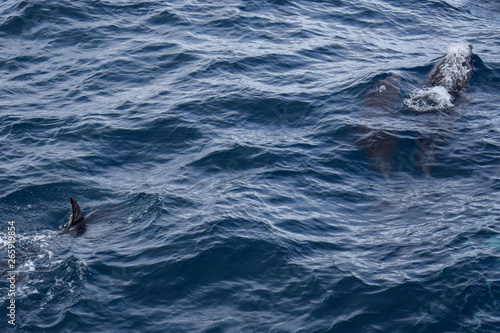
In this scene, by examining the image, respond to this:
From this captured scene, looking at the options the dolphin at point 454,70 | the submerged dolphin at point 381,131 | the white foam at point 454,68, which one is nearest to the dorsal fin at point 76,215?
the submerged dolphin at point 381,131

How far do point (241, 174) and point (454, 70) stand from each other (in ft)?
31.7

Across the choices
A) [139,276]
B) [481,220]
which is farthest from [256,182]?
[481,220]

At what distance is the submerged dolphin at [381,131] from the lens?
17183 millimetres

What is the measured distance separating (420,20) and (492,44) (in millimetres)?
3854

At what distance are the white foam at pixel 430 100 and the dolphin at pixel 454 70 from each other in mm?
462

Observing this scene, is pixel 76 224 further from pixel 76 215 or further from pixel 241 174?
pixel 241 174

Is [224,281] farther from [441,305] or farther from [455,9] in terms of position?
[455,9]

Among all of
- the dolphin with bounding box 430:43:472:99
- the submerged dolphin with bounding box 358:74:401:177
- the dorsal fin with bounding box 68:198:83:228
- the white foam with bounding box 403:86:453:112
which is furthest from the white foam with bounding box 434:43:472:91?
the dorsal fin with bounding box 68:198:83:228

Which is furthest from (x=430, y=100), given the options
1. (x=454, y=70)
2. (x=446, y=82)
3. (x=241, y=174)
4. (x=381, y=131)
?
(x=241, y=174)

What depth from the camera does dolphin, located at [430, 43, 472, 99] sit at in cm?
2078

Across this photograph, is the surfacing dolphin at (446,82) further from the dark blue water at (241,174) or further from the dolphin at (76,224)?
the dolphin at (76,224)

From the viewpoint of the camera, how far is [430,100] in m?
→ 19.9

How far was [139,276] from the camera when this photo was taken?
13023 mm

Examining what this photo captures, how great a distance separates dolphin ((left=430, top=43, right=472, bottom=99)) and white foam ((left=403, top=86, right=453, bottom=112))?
462 millimetres
